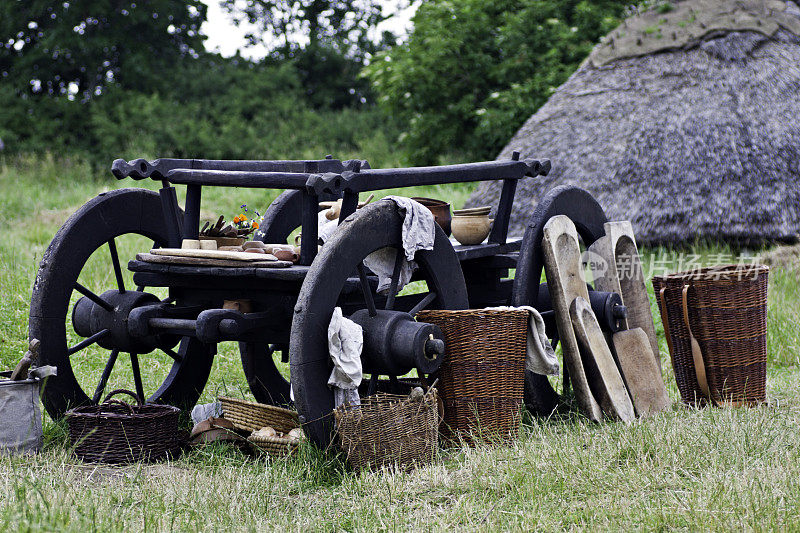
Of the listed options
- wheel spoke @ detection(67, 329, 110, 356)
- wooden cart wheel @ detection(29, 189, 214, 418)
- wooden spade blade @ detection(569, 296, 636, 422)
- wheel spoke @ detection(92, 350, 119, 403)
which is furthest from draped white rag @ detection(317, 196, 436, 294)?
wheel spoke @ detection(92, 350, 119, 403)

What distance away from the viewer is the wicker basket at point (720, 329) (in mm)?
5238

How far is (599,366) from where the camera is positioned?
4.91 metres

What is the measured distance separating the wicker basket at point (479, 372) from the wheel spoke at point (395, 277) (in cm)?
17

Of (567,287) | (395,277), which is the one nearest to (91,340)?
(395,277)

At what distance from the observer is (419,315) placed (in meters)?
4.37

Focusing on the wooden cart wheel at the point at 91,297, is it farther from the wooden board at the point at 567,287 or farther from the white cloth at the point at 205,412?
the wooden board at the point at 567,287

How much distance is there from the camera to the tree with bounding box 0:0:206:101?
20.8 meters

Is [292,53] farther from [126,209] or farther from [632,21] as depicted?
[126,209]

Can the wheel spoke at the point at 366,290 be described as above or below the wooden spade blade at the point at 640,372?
above

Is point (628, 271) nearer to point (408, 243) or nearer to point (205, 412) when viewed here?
point (408, 243)

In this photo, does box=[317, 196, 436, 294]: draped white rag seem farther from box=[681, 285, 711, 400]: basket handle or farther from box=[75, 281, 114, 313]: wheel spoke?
box=[681, 285, 711, 400]: basket handle

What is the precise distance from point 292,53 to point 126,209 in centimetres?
2096

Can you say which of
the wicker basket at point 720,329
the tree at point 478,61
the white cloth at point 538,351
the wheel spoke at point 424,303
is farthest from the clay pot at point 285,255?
the tree at point 478,61

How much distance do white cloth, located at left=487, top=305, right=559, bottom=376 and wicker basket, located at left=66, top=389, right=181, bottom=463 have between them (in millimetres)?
1855
